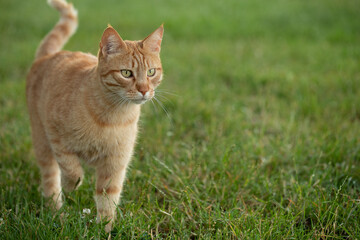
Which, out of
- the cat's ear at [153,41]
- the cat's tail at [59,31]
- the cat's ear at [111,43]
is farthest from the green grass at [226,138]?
the cat's tail at [59,31]

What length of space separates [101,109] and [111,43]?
1.41 feet

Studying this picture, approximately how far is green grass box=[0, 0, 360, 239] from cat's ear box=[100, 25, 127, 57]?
63cm

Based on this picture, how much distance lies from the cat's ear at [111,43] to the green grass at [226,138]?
63cm

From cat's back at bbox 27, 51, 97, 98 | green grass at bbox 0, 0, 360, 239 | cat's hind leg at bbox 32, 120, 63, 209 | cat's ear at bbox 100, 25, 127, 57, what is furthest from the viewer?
cat's hind leg at bbox 32, 120, 63, 209

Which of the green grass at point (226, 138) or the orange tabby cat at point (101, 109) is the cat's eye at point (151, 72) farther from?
the green grass at point (226, 138)

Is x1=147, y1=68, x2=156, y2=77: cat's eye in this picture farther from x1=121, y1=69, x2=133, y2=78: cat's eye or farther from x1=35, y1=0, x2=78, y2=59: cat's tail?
x1=35, y1=0, x2=78, y2=59: cat's tail

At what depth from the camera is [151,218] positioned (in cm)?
237

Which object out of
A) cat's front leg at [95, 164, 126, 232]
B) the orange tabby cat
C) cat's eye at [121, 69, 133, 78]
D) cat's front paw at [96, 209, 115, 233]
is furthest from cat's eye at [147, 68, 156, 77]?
cat's front paw at [96, 209, 115, 233]

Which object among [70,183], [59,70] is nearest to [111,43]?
[59,70]

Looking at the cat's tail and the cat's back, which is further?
the cat's tail

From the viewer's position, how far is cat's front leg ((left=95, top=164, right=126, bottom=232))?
8.08 ft

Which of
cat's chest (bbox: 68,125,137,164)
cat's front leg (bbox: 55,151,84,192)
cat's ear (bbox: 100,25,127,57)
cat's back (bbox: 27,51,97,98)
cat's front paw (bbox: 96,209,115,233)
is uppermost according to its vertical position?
cat's ear (bbox: 100,25,127,57)

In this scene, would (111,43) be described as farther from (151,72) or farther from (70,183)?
(70,183)

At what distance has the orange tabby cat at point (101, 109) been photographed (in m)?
2.27
